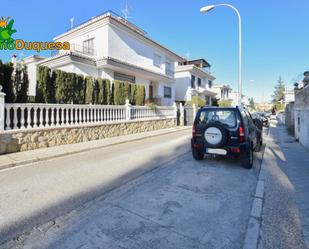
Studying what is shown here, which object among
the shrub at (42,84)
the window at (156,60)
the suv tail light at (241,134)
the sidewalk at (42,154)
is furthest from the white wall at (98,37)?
the suv tail light at (241,134)

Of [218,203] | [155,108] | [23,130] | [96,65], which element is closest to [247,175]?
[218,203]

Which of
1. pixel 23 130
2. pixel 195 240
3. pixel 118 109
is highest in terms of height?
pixel 118 109

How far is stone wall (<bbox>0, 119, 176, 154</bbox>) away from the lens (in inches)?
278

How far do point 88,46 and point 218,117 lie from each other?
49.9ft

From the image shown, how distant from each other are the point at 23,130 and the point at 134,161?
14.0ft

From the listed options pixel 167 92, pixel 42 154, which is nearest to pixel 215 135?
pixel 42 154

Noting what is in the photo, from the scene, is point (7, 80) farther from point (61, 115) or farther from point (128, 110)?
point (128, 110)

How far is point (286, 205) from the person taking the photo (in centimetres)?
358

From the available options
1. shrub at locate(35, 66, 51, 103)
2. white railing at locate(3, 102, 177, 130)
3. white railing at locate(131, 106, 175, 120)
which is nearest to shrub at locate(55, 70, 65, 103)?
shrub at locate(35, 66, 51, 103)

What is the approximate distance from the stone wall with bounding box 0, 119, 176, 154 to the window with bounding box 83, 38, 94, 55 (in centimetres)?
861

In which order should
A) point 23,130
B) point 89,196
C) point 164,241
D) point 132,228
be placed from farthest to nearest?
point 23,130, point 89,196, point 132,228, point 164,241

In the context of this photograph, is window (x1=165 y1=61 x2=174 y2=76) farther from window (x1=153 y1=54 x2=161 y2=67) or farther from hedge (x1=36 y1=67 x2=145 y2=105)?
hedge (x1=36 y1=67 x2=145 y2=105)

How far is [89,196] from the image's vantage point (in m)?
3.95

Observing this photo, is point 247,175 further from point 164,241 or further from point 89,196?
point 89,196
